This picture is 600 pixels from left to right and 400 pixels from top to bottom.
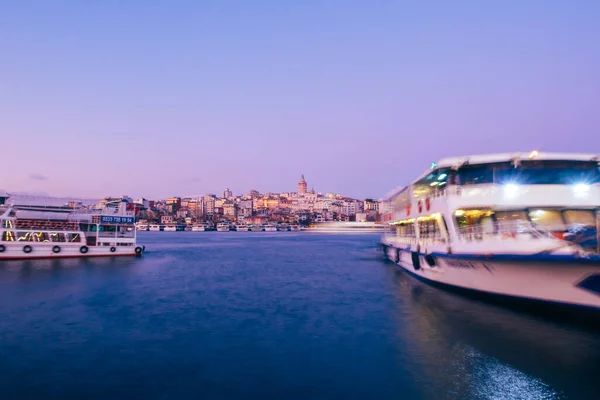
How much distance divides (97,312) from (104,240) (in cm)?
3207

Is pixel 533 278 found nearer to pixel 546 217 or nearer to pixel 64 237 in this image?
pixel 546 217

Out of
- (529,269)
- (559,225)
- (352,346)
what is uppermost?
(559,225)

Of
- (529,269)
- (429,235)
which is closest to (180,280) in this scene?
(429,235)

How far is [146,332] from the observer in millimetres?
18328

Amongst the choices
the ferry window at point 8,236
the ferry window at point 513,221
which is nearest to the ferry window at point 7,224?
the ferry window at point 8,236

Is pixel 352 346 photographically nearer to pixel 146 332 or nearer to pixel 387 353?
pixel 387 353

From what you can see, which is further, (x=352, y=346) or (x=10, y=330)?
(x=10, y=330)

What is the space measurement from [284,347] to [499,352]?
7.74 metres

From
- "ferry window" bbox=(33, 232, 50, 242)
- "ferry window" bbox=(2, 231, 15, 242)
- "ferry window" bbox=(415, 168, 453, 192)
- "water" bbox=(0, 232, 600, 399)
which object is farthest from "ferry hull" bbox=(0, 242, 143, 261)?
"ferry window" bbox=(415, 168, 453, 192)

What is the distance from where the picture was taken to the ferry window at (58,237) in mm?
49219

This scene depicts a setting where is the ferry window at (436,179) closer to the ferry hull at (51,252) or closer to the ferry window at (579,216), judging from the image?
the ferry window at (579,216)

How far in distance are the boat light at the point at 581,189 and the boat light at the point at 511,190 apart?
9.56 feet

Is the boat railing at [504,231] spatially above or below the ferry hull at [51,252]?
above

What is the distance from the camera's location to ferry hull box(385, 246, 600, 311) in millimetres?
16062
